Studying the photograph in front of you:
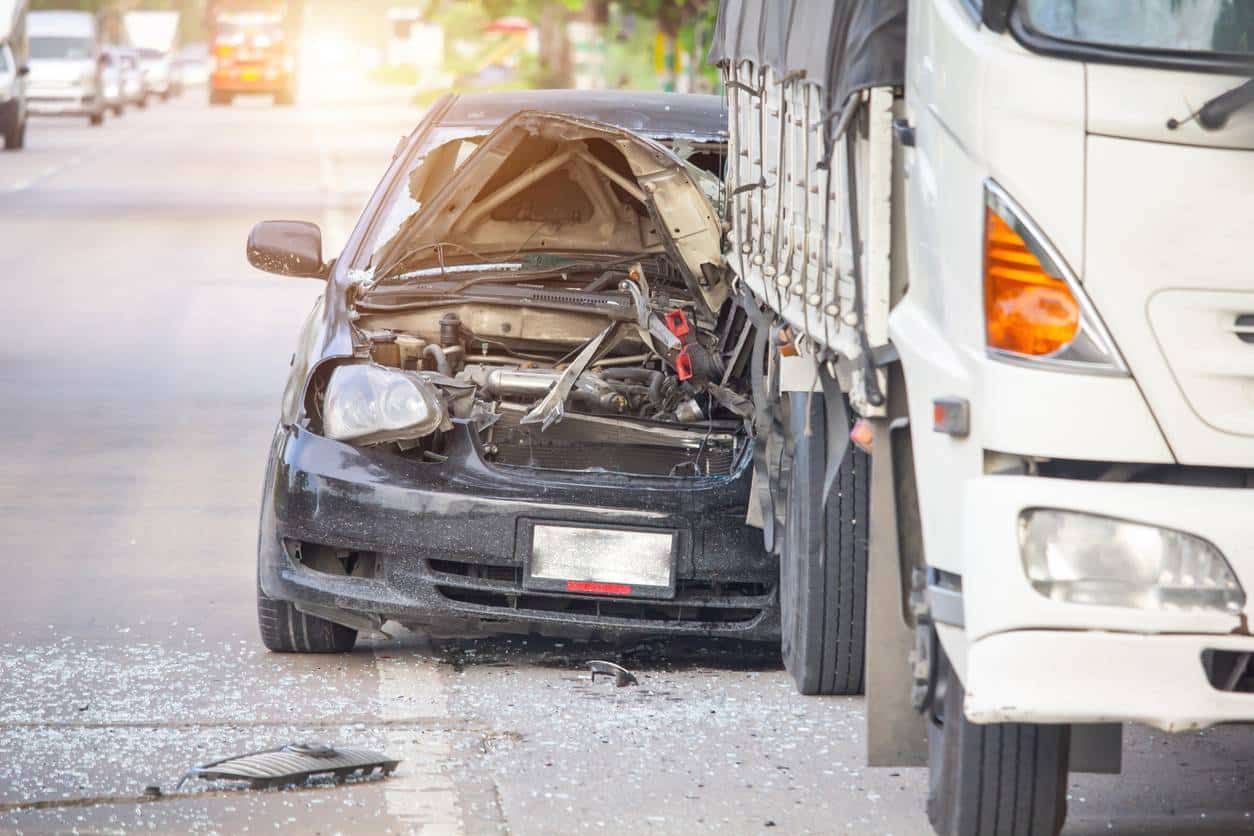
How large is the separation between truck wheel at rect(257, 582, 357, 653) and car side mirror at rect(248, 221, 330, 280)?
132 cm

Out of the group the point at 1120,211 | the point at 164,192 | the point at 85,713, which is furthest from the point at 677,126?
the point at 164,192

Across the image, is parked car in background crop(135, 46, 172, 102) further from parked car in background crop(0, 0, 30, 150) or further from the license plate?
the license plate

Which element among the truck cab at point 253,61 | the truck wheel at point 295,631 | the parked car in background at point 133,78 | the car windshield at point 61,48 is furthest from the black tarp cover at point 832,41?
the truck cab at point 253,61

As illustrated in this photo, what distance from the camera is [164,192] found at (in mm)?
29344

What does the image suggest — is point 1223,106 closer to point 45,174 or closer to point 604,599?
point 604,599

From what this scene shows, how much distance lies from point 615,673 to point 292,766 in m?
1.34

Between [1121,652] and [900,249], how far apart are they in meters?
1.12

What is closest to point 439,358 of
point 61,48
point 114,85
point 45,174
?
point 45,174

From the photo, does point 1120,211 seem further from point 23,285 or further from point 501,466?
point 23,285

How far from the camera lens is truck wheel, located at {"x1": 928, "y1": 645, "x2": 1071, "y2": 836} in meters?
4.44

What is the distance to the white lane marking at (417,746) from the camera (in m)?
5.06

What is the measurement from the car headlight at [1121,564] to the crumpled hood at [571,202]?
333 cm

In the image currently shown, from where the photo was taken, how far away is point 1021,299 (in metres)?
3.96

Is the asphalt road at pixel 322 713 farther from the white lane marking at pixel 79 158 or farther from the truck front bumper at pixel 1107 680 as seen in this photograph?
the white lane marking at pixel 79 158
